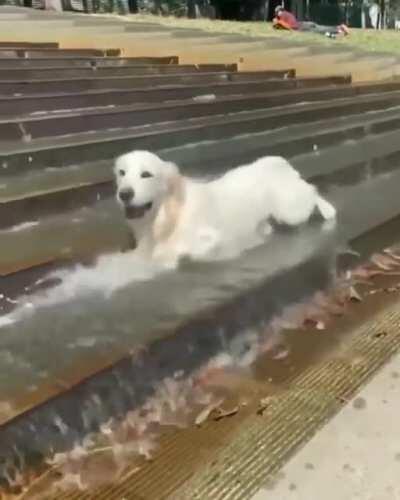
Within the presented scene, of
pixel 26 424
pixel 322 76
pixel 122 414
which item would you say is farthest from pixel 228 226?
pixel 322 76

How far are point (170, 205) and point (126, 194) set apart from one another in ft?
0.71

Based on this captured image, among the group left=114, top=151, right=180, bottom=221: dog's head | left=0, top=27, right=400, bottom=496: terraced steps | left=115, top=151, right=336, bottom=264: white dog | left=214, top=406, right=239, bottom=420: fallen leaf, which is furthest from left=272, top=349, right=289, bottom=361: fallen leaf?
left=114, top=151, right=180, bottom=221: dog's head

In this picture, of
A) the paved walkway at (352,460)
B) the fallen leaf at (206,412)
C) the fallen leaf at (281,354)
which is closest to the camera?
the paved walkway at (352,460)

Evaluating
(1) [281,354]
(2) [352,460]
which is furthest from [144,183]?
(2) [352,460]

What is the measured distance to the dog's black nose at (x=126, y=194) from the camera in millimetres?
3895

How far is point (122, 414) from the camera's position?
2732 millimetres

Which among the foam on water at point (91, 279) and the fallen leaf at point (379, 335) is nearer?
the foam on water at point (91, 279)

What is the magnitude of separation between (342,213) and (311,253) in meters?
0.77

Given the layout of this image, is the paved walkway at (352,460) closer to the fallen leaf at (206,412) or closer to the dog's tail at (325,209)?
the fallen leaf at (206,412)

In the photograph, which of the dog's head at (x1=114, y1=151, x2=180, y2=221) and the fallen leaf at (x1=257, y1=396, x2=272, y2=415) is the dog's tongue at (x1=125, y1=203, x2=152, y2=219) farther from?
the fallen leaf at (x1=257, y1=396, x2=272, y2=415)

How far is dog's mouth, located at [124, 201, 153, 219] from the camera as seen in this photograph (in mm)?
3943

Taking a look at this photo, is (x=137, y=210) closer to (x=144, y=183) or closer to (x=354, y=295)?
(x=144, y=183)

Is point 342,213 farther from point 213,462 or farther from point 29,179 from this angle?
point 213,462

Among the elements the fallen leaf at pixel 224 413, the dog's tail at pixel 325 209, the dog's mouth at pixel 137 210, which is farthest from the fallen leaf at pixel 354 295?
the fallen leaf at pixel 224 413
